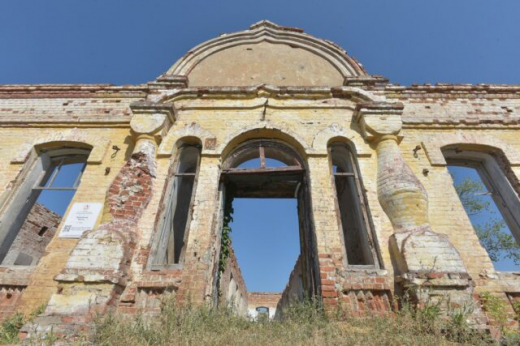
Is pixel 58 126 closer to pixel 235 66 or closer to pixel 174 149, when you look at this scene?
pixel 174 149

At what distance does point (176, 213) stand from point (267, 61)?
5.26 metres

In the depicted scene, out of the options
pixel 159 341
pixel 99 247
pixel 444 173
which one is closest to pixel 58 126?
pixel 99 247

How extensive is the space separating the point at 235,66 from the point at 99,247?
6.16 meters

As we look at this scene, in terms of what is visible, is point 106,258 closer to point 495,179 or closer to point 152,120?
point 152,120

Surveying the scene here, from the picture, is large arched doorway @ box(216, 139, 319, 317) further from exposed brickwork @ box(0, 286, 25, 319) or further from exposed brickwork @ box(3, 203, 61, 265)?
exposed brickwork @ box(3, 203, 61, 265)

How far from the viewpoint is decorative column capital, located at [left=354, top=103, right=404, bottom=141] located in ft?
19.6

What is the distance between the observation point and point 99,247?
454 cm

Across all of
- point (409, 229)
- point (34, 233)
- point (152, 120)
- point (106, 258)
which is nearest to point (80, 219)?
point (106, 258)

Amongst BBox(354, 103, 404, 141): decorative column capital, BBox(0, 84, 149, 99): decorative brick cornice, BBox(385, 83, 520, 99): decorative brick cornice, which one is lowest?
BBox(354, 103, 404, 141): decorative column capital

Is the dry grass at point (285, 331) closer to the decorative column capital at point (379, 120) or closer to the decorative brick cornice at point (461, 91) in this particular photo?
the decorative column capital at point (379, 120)

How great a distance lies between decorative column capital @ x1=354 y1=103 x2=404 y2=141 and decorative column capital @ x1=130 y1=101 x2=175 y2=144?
4.33 meters

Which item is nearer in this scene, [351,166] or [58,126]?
[351,166]

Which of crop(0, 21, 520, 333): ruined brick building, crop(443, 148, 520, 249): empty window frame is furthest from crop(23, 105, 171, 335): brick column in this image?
crop(443, 148, 520, 249): empty window frame

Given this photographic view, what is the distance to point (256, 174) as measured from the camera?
6.27 m
